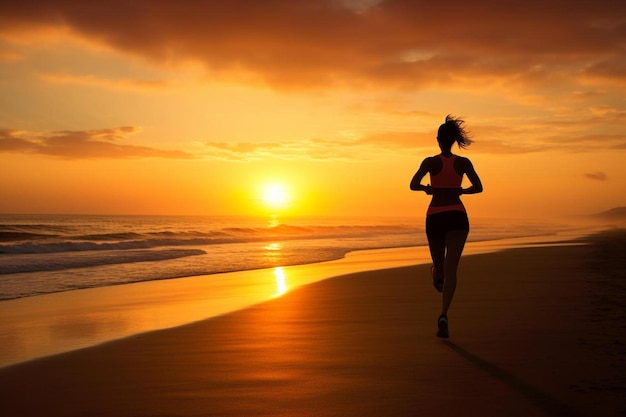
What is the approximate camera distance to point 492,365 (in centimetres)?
527

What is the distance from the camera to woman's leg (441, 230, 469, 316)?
6684mm

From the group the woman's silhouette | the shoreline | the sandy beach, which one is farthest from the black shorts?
the shoreline

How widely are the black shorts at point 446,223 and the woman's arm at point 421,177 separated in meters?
0.31

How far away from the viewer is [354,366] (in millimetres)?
5305

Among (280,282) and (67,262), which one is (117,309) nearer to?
(280,282)

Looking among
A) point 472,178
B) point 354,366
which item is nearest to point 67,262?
point 472,178

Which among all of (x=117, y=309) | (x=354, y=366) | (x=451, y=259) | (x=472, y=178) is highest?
(x=472, y=178)

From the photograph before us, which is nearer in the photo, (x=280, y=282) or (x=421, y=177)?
(x=421, y=177)

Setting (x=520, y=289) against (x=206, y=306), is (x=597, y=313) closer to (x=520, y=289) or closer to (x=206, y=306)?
(x=520, y=289)

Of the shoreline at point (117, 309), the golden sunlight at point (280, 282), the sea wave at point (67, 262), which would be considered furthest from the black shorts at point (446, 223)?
the sea wave at point (67, 262)

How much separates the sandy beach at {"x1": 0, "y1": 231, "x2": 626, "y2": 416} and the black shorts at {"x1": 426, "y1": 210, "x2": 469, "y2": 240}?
47.2 inches

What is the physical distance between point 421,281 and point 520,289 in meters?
2.47

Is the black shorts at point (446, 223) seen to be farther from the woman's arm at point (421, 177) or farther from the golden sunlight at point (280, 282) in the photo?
the golden sunlight at point (280, 282)

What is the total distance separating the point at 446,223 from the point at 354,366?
2.19 m
